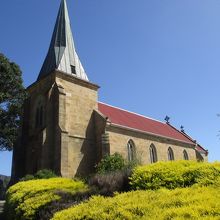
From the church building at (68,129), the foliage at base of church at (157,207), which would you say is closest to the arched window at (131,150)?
the church building at (68,129)

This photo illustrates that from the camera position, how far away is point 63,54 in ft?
95.3

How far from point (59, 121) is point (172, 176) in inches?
685

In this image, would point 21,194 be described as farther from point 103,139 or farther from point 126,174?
point 103,139

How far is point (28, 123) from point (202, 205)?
25189mm

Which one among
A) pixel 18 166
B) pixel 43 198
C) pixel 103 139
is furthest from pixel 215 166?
pixel 18 166

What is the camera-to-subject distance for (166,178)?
7156 mm

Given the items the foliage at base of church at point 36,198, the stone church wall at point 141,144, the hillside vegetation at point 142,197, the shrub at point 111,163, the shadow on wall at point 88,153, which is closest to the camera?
the hillside vegetation at point 142,197

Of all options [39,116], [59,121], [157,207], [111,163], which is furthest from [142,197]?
[39,116]

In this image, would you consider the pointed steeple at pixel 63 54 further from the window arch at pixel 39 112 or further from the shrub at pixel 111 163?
the shrub at pixel 111 163

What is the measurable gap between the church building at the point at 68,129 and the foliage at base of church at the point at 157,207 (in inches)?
665

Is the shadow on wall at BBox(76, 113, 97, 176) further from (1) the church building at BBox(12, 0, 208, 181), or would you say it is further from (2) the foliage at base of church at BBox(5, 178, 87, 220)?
(2) the foliage at base of church at BBox(5, 178, 87, 220)

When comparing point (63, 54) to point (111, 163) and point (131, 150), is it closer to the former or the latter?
point (131, 150)

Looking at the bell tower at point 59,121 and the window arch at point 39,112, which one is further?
the window arch at point 39,112

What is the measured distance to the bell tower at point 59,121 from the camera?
23.0 metres
